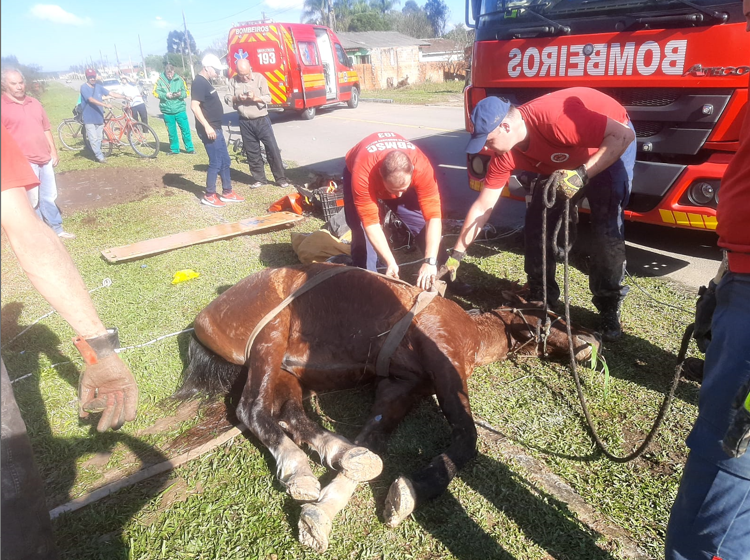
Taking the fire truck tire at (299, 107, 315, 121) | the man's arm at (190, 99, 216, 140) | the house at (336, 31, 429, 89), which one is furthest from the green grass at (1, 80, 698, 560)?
the house at (336, 31, 429, 89)

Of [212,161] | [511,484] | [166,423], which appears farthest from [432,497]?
[212,161]

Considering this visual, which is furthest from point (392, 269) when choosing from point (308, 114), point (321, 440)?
point (308, 114)

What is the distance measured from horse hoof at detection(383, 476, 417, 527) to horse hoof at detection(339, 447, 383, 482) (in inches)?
4.6

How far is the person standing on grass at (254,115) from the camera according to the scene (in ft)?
25.8

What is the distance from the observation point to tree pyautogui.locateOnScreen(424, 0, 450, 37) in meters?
76.4

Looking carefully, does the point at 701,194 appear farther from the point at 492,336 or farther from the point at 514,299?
the point at 492,336

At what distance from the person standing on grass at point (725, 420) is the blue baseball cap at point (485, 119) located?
Result: 165 centimetres

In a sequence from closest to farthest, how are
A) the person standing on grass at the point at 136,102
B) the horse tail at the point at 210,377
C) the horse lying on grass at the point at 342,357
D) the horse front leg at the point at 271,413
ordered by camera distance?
the horse front leg at the point at 271,413, the horse lying on grass at the point at 342,357, the horse tail at the point at 210,377, the person standing on grass at the point at 136,102

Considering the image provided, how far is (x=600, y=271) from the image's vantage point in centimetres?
335

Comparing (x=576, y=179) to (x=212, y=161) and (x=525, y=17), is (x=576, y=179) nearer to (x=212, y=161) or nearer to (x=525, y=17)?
(x=525, y=17)

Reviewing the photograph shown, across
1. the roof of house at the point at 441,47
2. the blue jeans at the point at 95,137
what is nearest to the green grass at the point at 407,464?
the blue jeans at the point at 95,137

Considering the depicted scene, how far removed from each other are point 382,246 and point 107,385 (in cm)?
198

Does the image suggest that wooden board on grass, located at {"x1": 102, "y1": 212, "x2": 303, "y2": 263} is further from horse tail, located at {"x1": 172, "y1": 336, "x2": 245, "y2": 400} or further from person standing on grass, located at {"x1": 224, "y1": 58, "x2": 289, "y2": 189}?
horse tail, located at {"x1": 172, "y1": 336, "x2": 245, "y2": 400}

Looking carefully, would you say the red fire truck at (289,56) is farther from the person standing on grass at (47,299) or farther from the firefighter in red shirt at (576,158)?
the person standing on grass at (47,299)
